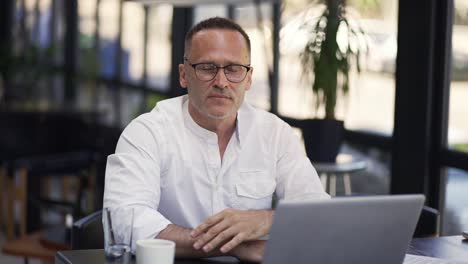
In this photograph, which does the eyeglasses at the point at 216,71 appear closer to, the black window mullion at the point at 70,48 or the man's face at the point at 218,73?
the man's face at the point at 218,73

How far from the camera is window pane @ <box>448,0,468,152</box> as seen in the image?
3.72 m

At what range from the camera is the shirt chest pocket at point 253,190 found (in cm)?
235

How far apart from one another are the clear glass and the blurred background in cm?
189

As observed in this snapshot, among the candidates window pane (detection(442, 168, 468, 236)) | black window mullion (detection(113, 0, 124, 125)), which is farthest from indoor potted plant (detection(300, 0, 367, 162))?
black window mullion (detection(113, 0, 124, 125))

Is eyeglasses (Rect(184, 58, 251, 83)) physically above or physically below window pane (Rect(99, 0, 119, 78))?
below

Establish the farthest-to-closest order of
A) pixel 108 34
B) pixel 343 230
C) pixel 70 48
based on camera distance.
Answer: pixel 70 48, pixel 108 34, pixel 343 230

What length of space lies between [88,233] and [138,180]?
0.32 metres

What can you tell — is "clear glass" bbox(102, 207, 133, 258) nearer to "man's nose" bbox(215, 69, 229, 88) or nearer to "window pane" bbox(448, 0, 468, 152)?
"man's nose" bbox(215, 69, 229, 88)

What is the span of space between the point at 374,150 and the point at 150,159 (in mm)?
2283

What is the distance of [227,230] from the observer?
1.95 metres

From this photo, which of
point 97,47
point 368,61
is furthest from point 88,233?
point 97,47

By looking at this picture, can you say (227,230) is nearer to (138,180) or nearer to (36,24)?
(138,180)

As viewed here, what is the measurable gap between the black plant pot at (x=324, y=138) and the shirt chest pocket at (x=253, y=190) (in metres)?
1.54

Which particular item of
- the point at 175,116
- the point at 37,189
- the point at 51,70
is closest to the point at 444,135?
the point at 175,116
